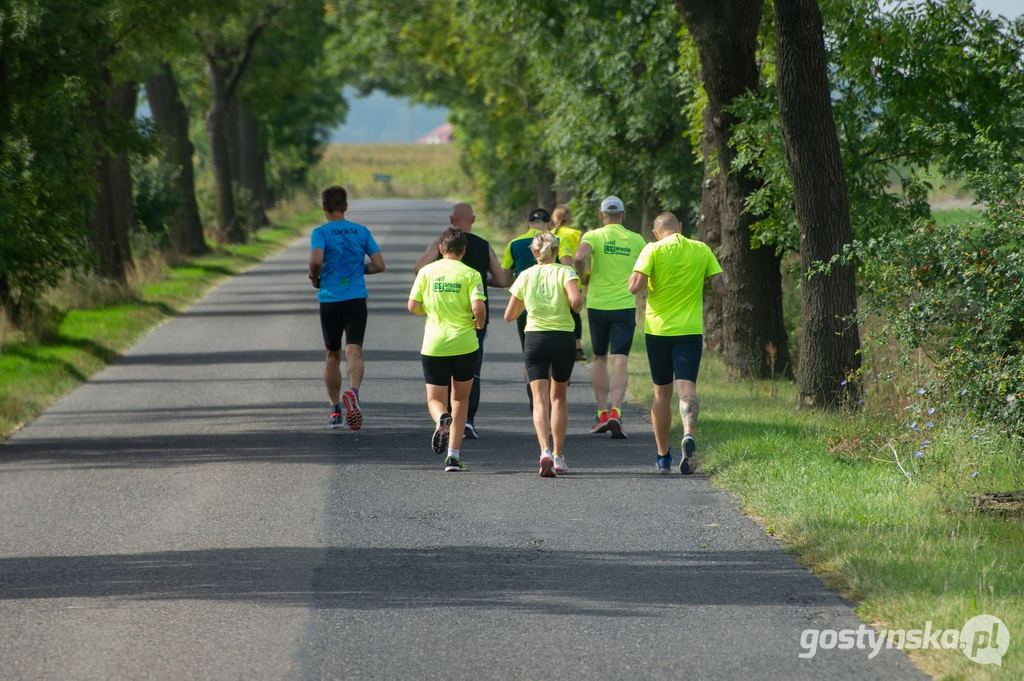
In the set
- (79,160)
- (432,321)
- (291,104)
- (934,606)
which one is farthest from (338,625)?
(291,104)

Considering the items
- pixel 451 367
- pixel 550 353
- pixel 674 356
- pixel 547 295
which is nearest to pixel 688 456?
pixel 674 356

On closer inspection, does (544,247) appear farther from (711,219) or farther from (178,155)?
(178,155)

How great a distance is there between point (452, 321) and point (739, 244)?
6.24 meters

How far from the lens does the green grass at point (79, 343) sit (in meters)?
16.1

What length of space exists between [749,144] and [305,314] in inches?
469

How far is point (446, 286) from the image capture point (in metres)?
11.5

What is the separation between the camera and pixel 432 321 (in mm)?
11703

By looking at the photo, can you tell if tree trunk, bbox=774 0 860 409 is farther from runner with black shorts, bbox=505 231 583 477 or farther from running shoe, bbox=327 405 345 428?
running shoe, bbox=327 405 345 428

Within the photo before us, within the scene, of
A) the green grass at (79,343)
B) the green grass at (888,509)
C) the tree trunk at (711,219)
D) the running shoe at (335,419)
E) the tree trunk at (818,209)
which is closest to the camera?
the green grass at (888,509)

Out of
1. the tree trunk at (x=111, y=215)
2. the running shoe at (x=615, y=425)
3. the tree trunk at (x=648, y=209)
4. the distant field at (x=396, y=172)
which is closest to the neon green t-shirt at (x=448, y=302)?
the running shoe at (x=615, y=425)

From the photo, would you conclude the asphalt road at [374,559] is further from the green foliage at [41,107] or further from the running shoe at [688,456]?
the green foliage at [41,107]

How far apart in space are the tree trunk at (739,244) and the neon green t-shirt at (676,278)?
16.7 ft

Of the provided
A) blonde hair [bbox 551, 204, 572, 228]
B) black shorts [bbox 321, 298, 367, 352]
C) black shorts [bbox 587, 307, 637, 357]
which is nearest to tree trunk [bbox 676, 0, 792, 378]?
blonde hair [bbox 551, 204, 572, 228]

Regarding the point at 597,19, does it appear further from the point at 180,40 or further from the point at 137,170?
the point at 137,170
